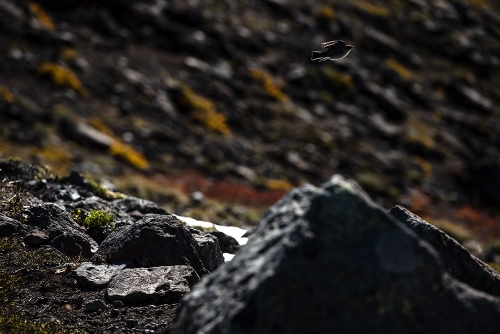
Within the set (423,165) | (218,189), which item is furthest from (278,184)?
(423,165)

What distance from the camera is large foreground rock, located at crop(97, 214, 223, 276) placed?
7.52 meters

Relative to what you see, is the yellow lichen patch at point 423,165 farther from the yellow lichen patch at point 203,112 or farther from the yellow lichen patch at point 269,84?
the yellow lichen patch at point 203,112

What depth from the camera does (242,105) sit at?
32.1 meters

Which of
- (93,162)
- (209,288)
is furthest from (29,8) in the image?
(209,288)

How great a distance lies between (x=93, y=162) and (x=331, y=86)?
65.1 ft

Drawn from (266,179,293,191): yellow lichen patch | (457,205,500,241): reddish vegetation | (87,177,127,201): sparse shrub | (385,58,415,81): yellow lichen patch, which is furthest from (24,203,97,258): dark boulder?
(385,58,415,81): yellow lichen patch

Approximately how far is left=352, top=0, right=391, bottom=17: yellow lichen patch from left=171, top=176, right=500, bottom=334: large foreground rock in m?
45.9

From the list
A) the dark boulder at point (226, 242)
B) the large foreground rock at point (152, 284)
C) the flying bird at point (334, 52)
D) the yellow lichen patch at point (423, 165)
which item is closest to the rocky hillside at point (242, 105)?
the yellow lichen patch at point (423, 165)

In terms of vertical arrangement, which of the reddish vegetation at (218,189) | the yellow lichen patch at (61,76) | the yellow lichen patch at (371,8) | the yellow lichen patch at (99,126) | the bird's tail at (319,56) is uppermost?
the yellow lichen patch at (371,8)

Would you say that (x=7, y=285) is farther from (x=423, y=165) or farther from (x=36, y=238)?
(x=423, y=165)

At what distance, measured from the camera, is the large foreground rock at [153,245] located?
24.7ft

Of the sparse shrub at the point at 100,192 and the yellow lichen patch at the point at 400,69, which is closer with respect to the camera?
the sparse shrub at the point at 100,192

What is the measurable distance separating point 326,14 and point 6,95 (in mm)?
26761

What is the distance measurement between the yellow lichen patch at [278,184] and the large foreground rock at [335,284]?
20713 mm
